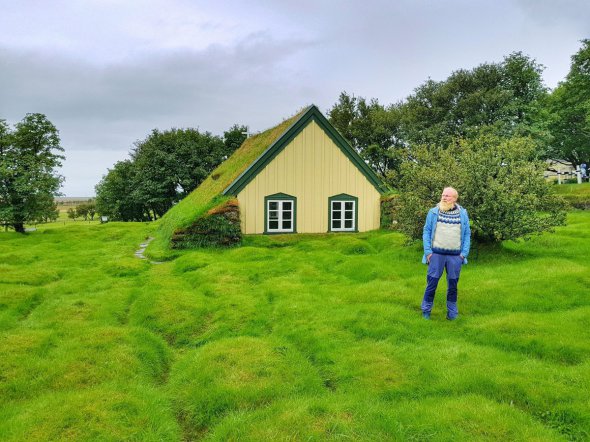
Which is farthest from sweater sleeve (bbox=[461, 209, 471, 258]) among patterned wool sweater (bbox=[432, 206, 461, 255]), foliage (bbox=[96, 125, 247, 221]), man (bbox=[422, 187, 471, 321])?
foliage (bbox=[96, 125, 247, 221])

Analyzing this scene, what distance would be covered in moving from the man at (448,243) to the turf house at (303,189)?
12.0 meters

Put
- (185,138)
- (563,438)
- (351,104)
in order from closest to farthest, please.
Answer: (563,438) → (185,138) → (351,104)

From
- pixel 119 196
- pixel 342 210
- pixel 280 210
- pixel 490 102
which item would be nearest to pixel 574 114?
pixel 490 102

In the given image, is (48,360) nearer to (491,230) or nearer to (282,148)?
(491,230)

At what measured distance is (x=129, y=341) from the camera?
25.1 feet

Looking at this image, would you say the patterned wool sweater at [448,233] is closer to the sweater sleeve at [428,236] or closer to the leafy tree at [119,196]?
the sweater sleeve at [428,236]

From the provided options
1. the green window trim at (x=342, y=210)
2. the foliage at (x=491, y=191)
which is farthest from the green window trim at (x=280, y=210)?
the foliage at (x=491, y=191)

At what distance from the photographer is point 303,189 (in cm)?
2180

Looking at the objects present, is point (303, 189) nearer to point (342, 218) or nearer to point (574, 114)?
point (342, 218)

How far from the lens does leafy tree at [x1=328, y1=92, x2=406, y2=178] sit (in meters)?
54.6

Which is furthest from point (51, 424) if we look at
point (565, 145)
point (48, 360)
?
point (565, 145)

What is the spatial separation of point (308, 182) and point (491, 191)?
1089 cm

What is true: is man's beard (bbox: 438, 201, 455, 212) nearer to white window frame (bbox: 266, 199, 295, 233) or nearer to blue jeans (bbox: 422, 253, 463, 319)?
blue jeans (bbox: 422, 253, 463, 319)

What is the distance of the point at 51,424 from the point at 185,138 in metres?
49.2
